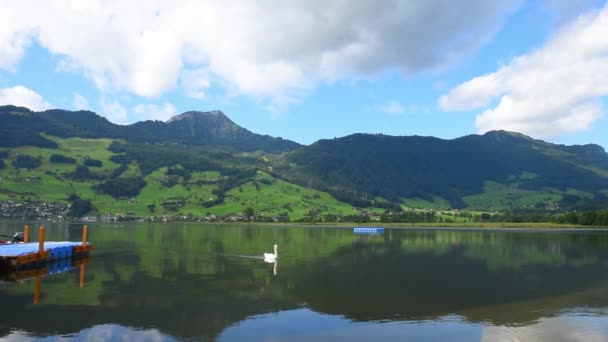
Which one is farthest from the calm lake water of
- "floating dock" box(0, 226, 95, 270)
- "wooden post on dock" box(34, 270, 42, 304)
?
"floating dock" box(0, 226, 95, 270)

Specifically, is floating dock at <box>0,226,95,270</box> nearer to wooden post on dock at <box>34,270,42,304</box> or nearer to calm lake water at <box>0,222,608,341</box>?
wooden post on dock at <box>34,270,42,304</box>

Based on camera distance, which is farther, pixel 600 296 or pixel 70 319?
pixel 600 296

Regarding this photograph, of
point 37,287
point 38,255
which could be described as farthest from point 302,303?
point 38,255

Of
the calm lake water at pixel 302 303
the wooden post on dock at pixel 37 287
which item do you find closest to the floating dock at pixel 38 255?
the wooden post on dock at pixel 37 287

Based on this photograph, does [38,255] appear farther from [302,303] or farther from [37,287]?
[302,303]

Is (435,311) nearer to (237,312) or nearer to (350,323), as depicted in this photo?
(350,323)

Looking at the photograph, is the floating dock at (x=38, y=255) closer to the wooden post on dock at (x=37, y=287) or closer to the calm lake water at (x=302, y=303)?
the wooden post on dock at (x=37, y=287)

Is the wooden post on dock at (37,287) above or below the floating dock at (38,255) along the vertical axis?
below

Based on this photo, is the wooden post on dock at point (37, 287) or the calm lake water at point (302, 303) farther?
the wooden post on dock at point (37, 287)

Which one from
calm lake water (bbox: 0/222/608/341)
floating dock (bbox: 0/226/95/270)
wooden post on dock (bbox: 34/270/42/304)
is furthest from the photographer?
floating dock (bbox: 0/226/95/270)

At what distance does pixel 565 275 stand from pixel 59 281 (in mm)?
51812

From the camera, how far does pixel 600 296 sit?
39312 mm

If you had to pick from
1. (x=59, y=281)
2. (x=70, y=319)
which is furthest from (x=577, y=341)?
(x=59, y=281)

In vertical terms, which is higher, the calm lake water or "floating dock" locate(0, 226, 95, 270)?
"floating dock" locate(0, 226, 95, 270)
